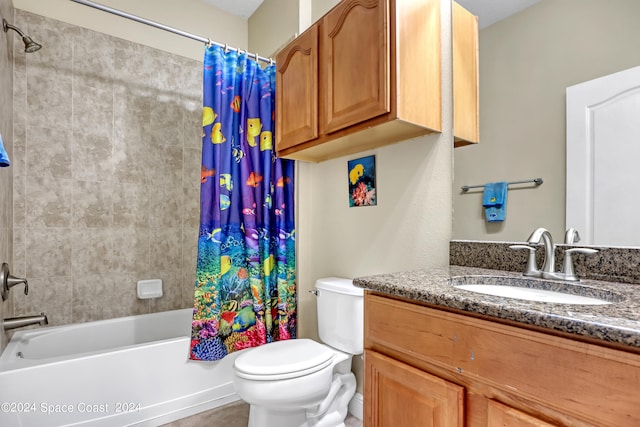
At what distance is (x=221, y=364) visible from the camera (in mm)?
1913

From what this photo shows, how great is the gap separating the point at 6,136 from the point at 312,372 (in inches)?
82.8

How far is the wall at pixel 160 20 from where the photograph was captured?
6.96 feet

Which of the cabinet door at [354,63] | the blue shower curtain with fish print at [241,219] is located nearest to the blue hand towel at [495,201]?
the cabinet door at [354,63]

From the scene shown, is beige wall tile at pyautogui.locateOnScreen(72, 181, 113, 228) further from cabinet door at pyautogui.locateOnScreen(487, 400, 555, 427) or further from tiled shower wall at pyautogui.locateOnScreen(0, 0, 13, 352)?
cabinet door at pyautogui.locateOnScreen(487, 400, 555, 427)

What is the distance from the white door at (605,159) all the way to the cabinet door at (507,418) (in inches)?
25.9

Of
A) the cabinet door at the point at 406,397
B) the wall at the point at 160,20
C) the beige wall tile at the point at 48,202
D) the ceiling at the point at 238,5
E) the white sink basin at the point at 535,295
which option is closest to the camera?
the cabinet door at the point at 406,397

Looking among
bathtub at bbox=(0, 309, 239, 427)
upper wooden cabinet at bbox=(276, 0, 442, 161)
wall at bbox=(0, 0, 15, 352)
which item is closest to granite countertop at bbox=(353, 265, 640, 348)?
upper wooden cabinet at bbox=(276, 0, 442, 161)

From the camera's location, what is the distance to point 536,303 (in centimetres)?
69

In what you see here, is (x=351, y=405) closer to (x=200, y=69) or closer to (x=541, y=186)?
(x=541, y=186)

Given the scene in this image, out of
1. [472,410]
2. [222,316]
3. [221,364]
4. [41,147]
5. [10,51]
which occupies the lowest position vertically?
[221,364]

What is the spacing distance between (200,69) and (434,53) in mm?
2019

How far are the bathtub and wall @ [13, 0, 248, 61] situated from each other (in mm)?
1993

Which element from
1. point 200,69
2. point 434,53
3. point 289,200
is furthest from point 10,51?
point 434,53

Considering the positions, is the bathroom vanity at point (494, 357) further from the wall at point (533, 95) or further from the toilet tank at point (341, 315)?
the toilet tank at point (341, 315)
